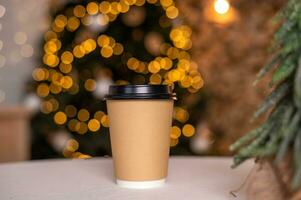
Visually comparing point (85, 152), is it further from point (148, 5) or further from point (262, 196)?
point (262, 196)

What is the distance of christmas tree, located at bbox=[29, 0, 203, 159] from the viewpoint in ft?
7.64

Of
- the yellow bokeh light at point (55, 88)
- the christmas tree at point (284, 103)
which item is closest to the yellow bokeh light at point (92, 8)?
the yellow bokeh light at point (55, 88)

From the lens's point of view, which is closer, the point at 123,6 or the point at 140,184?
the point at 140,184

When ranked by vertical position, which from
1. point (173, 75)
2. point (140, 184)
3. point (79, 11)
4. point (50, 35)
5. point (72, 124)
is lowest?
point (72, 124)

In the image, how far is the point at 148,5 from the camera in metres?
2.36

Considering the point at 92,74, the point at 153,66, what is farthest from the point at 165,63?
the point at 92,74

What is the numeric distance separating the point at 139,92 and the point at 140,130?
62mm

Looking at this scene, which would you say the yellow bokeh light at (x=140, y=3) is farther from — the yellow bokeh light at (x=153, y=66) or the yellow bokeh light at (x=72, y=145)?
the yellow bokeh light at (x=72, y=145)

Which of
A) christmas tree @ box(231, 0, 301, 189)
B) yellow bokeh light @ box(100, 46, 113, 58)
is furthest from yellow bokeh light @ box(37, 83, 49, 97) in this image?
christmas tree @ box(231, 0, 301, 189)

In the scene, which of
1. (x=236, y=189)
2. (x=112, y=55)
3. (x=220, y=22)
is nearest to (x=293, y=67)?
(x=236, y=189)

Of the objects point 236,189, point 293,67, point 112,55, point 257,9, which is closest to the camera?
point 293,67

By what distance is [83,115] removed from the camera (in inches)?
92.7

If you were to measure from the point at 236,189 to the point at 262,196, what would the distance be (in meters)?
0.14

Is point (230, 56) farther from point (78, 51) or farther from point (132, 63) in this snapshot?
point (78, 51)
